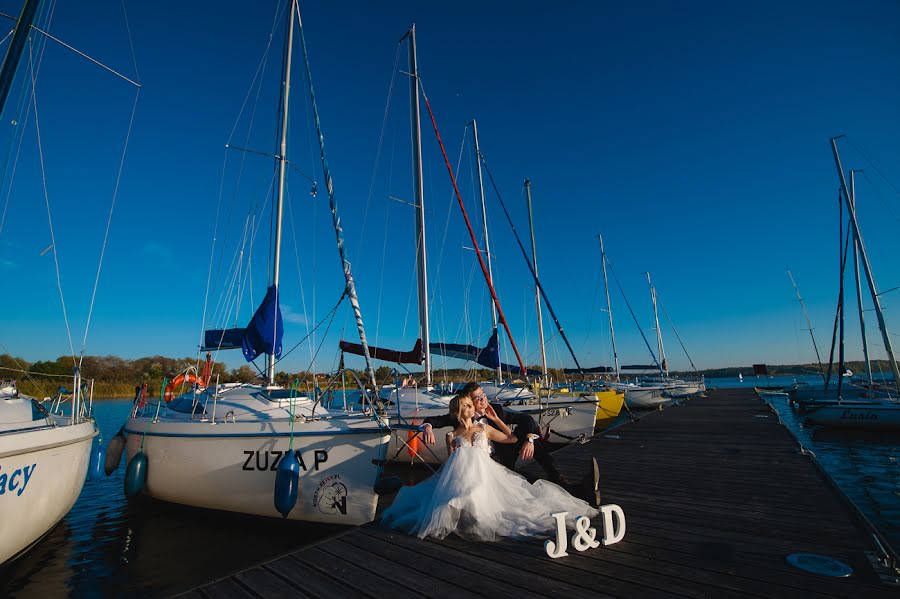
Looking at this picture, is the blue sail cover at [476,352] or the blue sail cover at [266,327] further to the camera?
the blue sail cover at [476,352]

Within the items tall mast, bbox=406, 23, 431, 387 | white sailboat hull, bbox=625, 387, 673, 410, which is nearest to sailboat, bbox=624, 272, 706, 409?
white sailboat hull, bbox=625, 387, 673, 410

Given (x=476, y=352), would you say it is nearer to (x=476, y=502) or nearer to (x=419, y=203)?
(x=419, y=203)

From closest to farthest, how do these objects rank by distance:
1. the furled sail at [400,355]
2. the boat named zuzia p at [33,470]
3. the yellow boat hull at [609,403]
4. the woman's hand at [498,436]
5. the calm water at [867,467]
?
the boat named zuzia p at [33,470]
the woman's hand at [498,436]
the calm water at [867,467]
the furled sail at [400,355]
the yellow boat hull at [609,403]

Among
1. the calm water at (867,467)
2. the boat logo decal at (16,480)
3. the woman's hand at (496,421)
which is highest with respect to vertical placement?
the woman's hand at (496,421)

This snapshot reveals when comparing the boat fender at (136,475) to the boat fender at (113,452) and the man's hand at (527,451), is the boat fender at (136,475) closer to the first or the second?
the boat fender at (113,452)

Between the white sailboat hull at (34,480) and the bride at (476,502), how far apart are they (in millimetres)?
4119

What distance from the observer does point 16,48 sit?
5.46 meters

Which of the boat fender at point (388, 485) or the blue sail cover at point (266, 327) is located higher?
the blue sail cover at point (266, 327)

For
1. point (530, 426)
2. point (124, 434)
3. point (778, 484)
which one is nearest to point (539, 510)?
point (530, 426)

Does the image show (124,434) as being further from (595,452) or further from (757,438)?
(757,438)

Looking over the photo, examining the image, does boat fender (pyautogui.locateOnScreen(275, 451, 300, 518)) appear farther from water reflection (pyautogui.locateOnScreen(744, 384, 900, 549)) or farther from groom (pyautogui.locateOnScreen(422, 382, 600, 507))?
water reflection (pyautogui.locateOnScreen(744, 384, 900, 549))

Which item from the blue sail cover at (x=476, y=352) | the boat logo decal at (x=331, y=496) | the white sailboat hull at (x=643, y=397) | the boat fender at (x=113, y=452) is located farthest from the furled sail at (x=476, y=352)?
the white sailboat hull at (x=643, y=397)

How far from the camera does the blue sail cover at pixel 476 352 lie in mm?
16109

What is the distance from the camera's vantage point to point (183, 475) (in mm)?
7008
